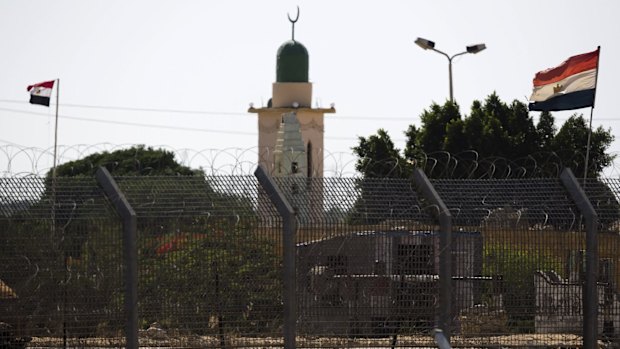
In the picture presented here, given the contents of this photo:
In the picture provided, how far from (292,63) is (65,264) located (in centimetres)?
4496

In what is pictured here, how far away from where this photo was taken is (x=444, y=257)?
11984 mm

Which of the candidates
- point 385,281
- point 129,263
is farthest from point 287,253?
point 129,263

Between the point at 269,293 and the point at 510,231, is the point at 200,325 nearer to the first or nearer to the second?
the point at 269,293

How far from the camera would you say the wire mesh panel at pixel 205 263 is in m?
11.9

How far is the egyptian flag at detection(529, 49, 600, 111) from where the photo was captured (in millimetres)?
15414

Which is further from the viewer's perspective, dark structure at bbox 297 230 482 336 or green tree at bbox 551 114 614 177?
green tree at bbox 551 114 614 177

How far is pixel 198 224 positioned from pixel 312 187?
1081mm

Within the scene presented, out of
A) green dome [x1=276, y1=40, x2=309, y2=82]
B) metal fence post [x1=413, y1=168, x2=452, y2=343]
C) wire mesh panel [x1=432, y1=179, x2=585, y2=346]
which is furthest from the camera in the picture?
green dome [x1=276, y1=40, x2=309, y2=82]

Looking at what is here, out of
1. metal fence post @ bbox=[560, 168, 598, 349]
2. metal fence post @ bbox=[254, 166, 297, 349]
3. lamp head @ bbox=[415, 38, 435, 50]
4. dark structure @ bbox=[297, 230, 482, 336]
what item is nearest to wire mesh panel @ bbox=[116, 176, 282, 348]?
metal fence post @ bbox=[254, 166, 297, 349]

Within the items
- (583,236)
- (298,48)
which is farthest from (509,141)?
(583,236)

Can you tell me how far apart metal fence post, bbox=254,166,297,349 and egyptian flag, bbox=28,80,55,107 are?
481 inches

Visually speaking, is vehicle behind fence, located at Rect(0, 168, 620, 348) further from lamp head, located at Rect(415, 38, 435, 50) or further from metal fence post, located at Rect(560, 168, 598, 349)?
lamp head, located at Rect(415, 38, 435, 50)

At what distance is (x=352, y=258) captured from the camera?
40.2ft

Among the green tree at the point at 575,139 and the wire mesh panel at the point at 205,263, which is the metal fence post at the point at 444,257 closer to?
the wire mesh panel at the point at 205,263
